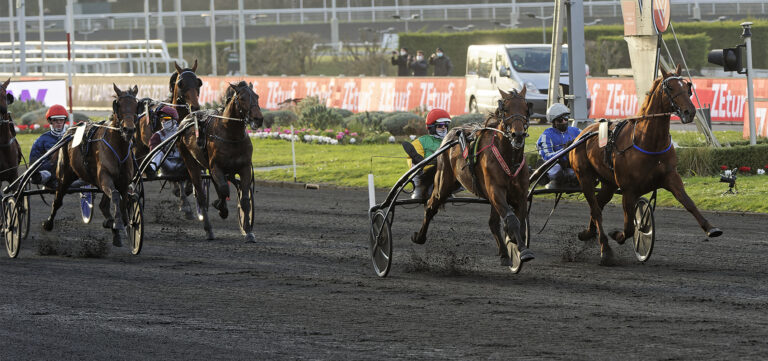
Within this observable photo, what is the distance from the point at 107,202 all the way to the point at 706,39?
35558 mm

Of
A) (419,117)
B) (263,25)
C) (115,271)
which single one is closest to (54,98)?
(419,117)

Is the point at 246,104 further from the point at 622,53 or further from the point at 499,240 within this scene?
the point at 622,53

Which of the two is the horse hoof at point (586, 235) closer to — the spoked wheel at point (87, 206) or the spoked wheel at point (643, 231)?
the spoked wheel at point (643, 231)

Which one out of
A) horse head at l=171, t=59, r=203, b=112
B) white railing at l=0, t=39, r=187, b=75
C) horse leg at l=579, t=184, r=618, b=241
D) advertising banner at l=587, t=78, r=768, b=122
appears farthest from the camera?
white railing at l=0, t=39, r=187, b=75

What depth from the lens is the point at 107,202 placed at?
13.6 m

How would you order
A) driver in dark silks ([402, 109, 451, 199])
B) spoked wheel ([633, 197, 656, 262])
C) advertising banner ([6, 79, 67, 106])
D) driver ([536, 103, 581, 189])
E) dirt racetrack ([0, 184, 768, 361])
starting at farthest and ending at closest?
advertising banner ([6, 79, 67, 106]), driver ([536, 103, 581, 189]), driver in dark silks ([402, 109, 451, 199]), spoked wheel ([633, 197, 656, 262]), dirt racetrack ([0, 184, 768, 361])

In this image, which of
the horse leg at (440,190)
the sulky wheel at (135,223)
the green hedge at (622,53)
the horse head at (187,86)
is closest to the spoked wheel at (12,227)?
the sulky wheel at (135,223)

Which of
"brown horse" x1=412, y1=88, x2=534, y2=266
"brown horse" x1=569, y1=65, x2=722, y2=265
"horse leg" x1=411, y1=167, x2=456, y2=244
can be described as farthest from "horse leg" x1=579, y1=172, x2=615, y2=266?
"horse leg" x1=411, y1=167, x2=456, y2=244

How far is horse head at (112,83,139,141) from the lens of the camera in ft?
40.6

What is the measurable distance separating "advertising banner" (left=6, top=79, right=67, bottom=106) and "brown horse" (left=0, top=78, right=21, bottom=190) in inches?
837

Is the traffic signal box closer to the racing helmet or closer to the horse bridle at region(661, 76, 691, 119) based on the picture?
the racing helmet

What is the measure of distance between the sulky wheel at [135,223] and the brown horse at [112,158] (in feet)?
0.26

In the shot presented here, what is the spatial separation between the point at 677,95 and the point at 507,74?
59.3ft

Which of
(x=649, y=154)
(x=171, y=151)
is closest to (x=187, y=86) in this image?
(x=171, y=151)
